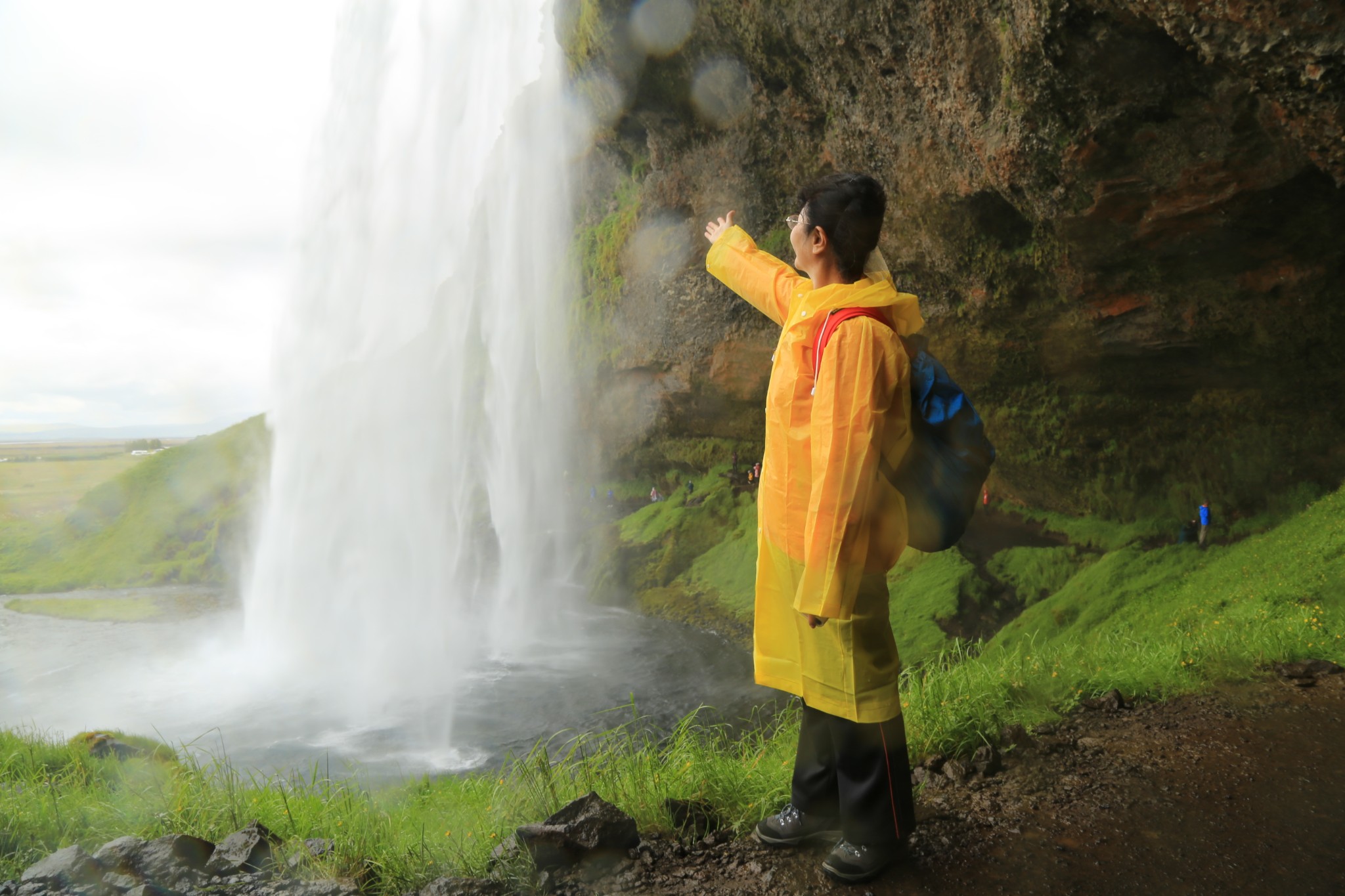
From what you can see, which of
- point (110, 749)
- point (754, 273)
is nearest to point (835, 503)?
point (754, 273)

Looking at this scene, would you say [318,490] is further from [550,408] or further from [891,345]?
[891,345]

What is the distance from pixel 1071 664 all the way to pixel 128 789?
16.9ft

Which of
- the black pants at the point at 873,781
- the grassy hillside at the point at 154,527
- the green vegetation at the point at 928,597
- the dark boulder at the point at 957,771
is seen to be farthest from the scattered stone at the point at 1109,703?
the grassy hillside at the point at 154,527

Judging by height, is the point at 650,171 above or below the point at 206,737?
above

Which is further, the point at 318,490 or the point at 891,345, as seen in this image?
the point at 318,490

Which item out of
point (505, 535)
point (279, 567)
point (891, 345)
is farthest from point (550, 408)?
point (891, 345)

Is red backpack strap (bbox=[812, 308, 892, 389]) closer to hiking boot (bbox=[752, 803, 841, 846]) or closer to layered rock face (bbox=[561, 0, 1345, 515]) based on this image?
hiking boot (bbox=[752, 803, 841, 846])

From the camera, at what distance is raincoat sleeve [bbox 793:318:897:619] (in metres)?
2.34

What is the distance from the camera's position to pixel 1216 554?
9969 mm

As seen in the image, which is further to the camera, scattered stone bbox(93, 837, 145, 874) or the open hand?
the open hand

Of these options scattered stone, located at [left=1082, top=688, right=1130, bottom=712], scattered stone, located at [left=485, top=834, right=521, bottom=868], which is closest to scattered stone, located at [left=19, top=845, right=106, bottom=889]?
scattered stone, located at [left=485, top=834, right=521, bottom=868]

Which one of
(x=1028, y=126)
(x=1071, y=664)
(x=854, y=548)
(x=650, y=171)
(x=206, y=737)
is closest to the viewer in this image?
(x=854, y=548)

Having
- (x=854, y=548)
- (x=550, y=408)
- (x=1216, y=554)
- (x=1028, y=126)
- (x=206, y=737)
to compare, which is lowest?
(x=206, y=737)

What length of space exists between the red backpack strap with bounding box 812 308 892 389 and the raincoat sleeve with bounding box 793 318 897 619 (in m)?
0.04
